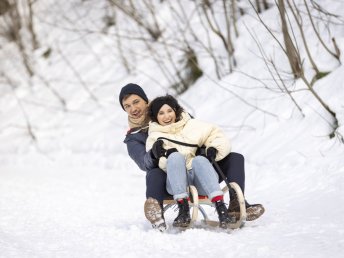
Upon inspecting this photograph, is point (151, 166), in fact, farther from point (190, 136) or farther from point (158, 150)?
point (190, 136)

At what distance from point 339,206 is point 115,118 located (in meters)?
6.32

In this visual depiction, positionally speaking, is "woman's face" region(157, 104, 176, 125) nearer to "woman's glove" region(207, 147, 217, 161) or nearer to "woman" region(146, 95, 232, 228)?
"woman" region(146, 95, 232, 228)

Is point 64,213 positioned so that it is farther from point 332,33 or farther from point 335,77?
point 332,33

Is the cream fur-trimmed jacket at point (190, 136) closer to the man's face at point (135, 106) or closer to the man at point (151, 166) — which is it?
the man at point (151, 166)

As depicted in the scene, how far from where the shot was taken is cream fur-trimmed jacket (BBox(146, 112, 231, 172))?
3830 mm

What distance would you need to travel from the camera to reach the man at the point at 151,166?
370 centimetres

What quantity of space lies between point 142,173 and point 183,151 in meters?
3.79

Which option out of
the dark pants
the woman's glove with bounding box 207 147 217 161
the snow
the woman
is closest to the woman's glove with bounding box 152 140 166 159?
the woman

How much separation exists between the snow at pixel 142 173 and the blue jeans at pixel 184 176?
263mm

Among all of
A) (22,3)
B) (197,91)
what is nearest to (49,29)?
(22,3)

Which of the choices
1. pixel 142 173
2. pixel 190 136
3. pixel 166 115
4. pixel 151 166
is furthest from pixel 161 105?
pixel 142 173

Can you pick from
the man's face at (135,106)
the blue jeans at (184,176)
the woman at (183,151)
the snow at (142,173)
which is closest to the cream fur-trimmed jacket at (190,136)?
the woman at (183,151)

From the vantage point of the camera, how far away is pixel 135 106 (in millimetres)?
4199

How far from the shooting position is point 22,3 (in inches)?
586
